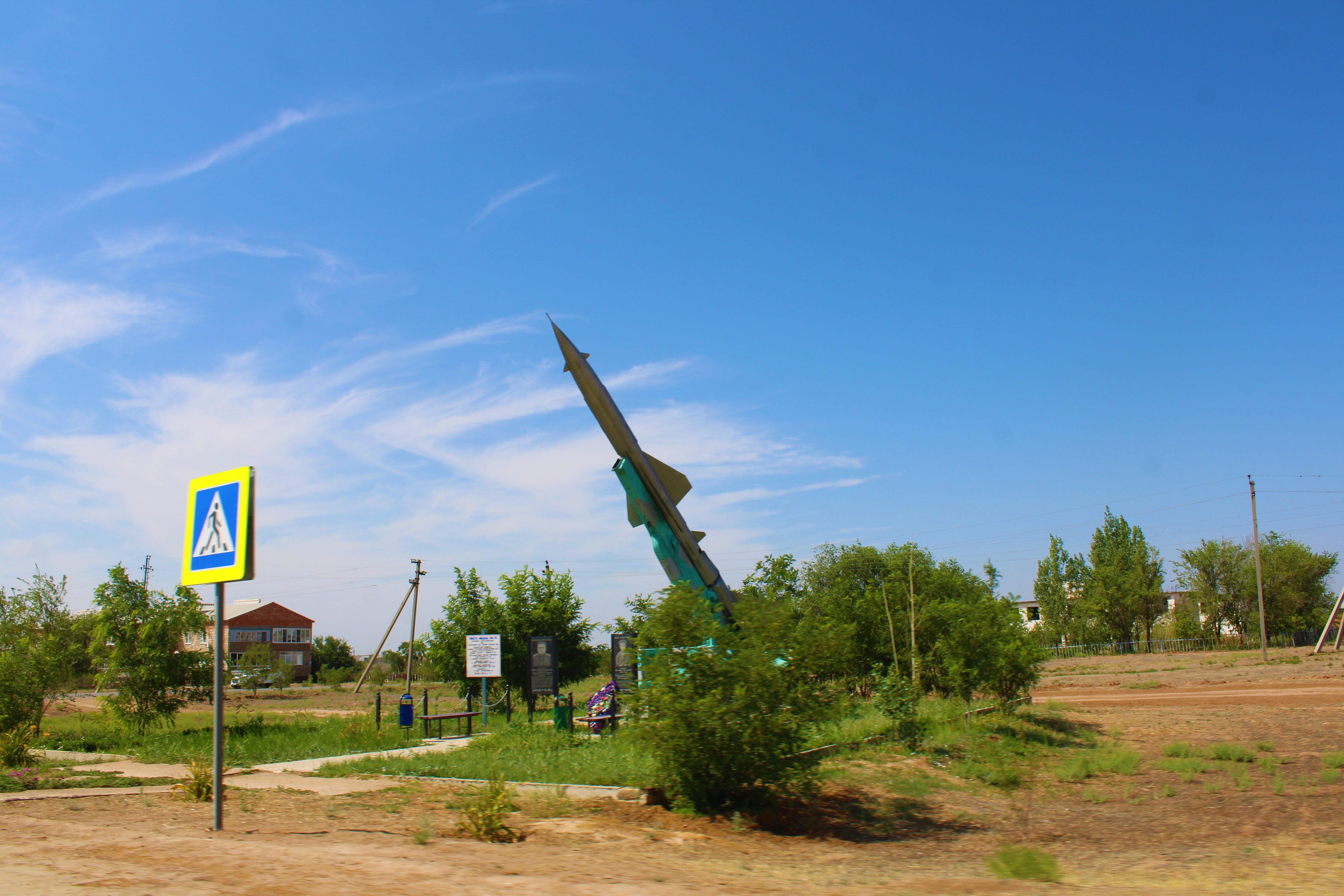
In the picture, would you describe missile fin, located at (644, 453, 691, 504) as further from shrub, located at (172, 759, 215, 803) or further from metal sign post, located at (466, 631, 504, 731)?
shrub, located at (172, 759, 215, 803)

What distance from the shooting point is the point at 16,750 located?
1333 centimetres

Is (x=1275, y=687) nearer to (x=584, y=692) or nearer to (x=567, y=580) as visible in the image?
(x=567, y=580)

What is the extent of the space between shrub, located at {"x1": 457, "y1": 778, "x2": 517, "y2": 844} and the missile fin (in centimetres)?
1312

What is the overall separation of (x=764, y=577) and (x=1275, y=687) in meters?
17.0

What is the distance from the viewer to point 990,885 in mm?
6566

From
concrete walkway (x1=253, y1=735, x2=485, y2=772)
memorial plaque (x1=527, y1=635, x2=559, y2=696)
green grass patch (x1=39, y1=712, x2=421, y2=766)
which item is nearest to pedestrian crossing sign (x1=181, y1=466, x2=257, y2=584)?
concrete walkway (x1=253, y1=735, x2=485, y2=772)

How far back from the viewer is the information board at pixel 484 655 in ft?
67.3

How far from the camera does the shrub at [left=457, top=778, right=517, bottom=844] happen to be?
7789mm

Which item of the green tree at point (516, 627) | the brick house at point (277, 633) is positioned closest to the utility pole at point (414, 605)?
the green tree at point (516, 627)

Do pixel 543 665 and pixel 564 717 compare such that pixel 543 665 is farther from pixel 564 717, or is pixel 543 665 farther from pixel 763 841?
pixel 763 841

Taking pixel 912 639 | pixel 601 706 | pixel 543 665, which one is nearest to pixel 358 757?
pixel 601 706

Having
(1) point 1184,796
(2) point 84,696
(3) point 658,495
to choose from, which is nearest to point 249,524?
(1) point 1184,796

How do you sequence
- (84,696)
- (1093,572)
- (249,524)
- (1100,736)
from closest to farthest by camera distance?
(249,524) → (1100,736) → (84,696) → (1093,572)

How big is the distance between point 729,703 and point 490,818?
2789mm
